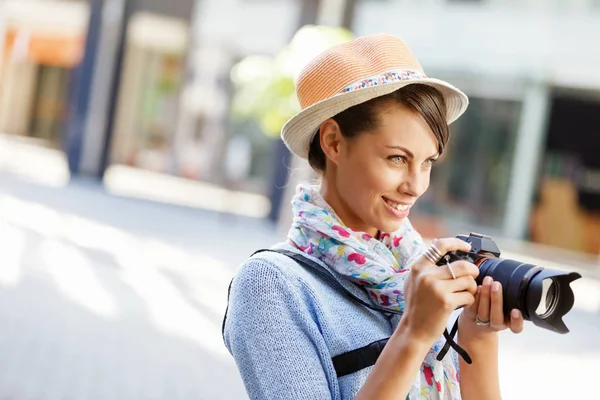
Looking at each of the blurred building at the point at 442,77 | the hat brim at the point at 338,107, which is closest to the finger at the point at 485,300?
the hat brim at the point at 338,107

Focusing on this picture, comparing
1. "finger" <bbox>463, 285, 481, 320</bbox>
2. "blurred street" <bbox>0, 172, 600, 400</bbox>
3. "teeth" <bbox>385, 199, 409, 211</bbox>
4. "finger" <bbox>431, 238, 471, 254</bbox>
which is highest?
"teeth" <bbox>385, 199, 409, 211</bbox>

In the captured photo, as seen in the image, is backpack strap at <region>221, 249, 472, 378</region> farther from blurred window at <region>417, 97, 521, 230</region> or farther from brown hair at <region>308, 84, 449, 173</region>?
blurred window at <region>417, 97, 521, 230</region>

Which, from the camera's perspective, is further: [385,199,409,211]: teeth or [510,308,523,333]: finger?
[385,199,409,211]: teeth

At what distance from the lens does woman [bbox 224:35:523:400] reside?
1.43m

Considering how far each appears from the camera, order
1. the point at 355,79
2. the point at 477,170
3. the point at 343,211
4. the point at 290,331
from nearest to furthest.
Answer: the point at 290,331
the point at 355,79
the point at 343,211
the point at 477,170

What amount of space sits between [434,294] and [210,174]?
15655 mm

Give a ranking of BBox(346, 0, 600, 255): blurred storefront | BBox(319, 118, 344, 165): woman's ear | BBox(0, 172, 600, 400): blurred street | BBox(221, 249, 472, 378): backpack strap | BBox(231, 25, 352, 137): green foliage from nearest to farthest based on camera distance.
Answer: BBox(221, 249, 472, 378): backpack strap < BBox(319, 118, 344, 165): woman's ear < BBox(0, 172, 600, 400): blurred street < BBox(231, 25, 352, 137): green foliage < BBox(346, 0, 600, 255): blurred storefront

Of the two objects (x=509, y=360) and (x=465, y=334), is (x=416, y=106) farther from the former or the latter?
(x=509, y=360)

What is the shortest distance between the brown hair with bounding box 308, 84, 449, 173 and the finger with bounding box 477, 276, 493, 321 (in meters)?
0.30

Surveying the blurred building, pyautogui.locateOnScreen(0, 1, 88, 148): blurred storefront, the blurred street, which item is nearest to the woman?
the blurred street

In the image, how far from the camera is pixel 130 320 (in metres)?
6.41

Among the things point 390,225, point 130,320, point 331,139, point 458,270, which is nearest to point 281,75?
point 130,320

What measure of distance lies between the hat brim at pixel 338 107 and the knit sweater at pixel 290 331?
0.88 feet

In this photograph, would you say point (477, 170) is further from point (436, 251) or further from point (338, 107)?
point (436, 251)
